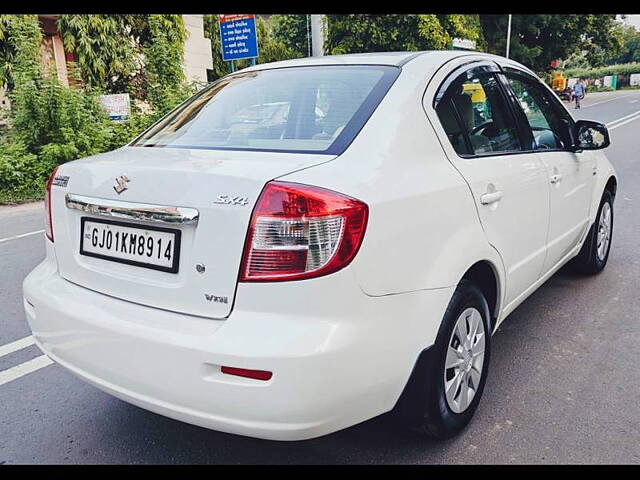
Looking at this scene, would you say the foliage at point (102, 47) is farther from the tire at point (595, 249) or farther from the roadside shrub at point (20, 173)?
the tire at point (595, 249)

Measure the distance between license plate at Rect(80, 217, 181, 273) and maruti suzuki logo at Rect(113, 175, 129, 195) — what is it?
0.39 ft

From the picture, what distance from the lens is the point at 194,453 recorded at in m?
2.50

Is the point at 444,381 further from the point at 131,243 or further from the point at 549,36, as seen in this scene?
the point at 549,36

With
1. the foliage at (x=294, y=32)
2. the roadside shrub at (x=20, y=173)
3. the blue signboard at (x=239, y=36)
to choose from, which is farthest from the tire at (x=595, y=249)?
the foliage at (x=294, y=32)

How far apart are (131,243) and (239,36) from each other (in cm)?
1124

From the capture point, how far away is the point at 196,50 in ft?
62.7

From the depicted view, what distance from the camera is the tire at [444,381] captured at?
7.39ft

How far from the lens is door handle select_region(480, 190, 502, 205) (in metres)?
2.58

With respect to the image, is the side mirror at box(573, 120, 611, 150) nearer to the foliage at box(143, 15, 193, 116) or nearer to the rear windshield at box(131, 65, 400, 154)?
the rear windshield at box(131, 65, 400, 154)

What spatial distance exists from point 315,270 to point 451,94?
124cm

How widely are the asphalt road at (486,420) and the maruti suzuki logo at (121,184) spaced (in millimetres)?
1130

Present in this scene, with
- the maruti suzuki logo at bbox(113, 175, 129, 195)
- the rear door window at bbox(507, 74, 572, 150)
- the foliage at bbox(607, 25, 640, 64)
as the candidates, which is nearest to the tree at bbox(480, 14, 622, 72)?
the rear door window at bbox(507, 74, 572, 150)

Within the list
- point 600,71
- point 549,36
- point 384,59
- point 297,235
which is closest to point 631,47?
point 600,71

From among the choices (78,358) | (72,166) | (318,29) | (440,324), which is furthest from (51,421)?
(318,29)
